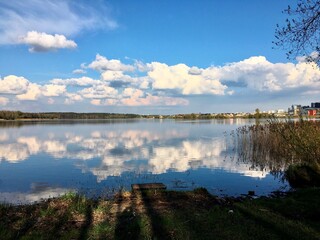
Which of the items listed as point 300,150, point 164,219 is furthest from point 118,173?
point 164,219

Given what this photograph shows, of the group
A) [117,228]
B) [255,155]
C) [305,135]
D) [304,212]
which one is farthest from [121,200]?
[255,155]

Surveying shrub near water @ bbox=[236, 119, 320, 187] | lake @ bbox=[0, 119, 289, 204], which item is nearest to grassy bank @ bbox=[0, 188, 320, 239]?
lake @ bbox=[0, 119, 289, 204]

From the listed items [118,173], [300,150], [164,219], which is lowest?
[118,173]

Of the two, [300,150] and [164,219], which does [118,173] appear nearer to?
[300,150]

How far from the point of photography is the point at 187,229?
8.48 metres

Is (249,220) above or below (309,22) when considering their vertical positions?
below

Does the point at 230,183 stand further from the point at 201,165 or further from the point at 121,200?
the point at 121,200

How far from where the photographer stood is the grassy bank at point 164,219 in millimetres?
8094

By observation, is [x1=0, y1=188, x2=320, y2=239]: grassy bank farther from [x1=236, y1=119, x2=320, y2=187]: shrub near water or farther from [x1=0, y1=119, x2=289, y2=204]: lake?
[x1=236, y1=119, x2=320, y2=187]: shrub near water

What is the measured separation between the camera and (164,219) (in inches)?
366

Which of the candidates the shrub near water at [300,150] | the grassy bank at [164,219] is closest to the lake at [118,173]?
the shrub near water at [300,150]

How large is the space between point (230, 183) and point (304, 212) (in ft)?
27.6

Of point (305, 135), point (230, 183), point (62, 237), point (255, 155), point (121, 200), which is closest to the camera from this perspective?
point (62, 237)

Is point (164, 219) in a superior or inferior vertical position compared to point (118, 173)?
superior
